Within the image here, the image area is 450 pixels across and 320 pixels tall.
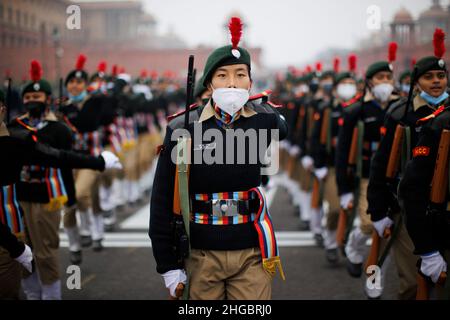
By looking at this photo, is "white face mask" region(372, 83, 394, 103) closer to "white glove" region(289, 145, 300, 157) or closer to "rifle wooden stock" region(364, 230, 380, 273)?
"rifle wooden stock" region(364, 230, 380, 273)

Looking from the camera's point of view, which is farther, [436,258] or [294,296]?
[294,296]

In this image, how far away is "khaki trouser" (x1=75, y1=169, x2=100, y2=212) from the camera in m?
8.35

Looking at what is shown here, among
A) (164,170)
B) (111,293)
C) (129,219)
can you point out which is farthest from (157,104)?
(164,170)

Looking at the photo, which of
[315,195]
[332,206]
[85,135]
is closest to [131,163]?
[85,135]

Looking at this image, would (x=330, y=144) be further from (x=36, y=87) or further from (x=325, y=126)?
(x=36, y=87)

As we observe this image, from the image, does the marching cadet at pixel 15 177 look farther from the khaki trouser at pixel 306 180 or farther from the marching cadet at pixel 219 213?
the khaki trouser at pixel 306 180

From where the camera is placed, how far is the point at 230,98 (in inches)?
150

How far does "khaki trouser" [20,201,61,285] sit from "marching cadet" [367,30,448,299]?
9.56ft

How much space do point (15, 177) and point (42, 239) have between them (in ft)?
4.47

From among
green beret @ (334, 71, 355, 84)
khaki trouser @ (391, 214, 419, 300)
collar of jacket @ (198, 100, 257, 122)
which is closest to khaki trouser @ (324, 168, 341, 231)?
green beret @ (334, 71, 355, 84)

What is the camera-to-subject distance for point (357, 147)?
6.75 metres

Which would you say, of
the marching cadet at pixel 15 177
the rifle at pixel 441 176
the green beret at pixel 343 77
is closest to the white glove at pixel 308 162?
the green beret at pixel 343 77
